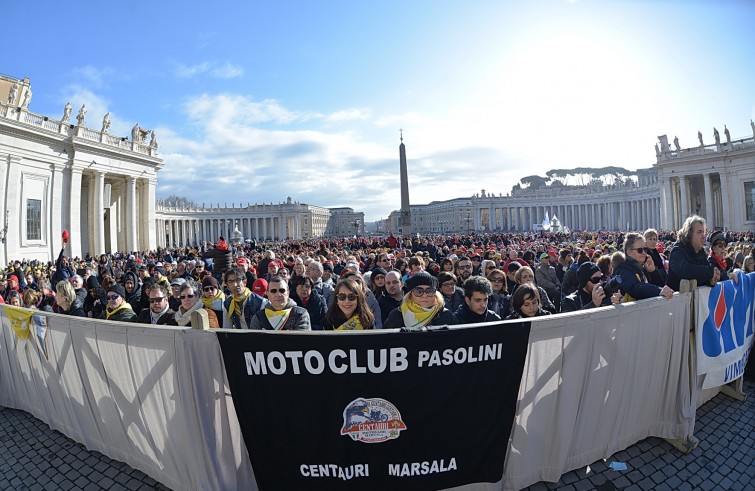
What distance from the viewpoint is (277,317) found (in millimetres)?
4410

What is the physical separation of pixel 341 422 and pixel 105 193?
39465mm

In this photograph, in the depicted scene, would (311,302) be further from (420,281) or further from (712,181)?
(712,181)

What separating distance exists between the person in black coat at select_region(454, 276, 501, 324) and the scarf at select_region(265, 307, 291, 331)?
1879 mm

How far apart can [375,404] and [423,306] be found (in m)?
1.33

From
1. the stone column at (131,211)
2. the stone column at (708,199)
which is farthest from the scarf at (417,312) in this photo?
the stone column at (708,199)

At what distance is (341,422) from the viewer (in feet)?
10.3

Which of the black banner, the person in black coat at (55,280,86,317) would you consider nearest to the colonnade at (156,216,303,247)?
the person in black coat at (55,280,86,317)

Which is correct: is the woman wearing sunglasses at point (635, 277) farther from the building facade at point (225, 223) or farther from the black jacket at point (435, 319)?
the building facade at point (225, 223)

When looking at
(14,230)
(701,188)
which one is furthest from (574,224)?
(14,230)

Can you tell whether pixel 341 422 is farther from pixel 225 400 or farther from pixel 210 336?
pixel 210 336

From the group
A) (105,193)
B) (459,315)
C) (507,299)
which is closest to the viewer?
(459,315)

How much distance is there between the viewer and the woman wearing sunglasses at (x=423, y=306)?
4.14m

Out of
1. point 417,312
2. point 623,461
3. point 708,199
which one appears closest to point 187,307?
point 417,312

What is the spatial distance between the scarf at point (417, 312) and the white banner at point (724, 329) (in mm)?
2936
